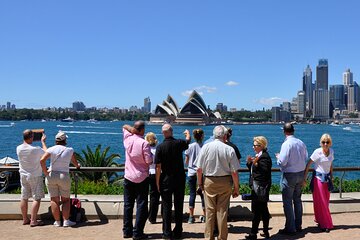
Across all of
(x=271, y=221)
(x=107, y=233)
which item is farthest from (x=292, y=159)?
(x=107, y=233)

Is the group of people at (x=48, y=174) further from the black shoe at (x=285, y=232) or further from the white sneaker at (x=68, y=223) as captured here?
the black shoe at (x=285, y=232)

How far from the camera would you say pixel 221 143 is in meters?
6.00

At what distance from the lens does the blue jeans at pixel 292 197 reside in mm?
6633

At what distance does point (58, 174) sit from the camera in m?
6.80

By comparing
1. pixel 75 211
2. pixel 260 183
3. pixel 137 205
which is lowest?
pixel 75 211

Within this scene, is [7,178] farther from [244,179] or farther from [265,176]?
[244,179]

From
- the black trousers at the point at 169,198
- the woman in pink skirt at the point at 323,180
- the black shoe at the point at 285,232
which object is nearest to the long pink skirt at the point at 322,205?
the woman in pink skirt at the point at 323,180

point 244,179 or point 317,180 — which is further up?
point 317,180

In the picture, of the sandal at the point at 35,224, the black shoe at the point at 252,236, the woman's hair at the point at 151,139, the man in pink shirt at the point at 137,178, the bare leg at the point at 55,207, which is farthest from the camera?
the woman's hair at the point at 151,139

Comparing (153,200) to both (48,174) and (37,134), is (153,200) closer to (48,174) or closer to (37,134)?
(48,174)

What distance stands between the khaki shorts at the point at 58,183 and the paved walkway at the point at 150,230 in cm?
56

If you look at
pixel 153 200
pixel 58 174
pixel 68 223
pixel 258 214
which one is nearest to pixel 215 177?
pixel 258 214

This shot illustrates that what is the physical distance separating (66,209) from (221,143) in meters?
2.79

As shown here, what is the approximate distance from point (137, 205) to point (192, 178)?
108 cm
